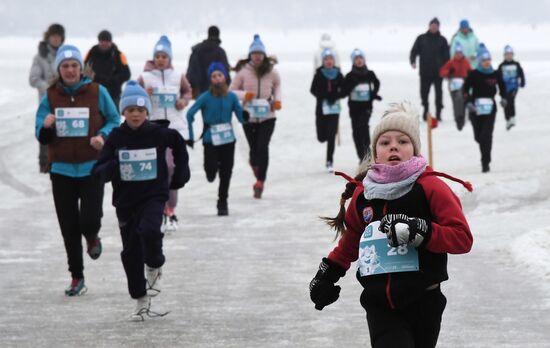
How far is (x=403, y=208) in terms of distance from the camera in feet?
17.8

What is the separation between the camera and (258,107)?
16.0 metres

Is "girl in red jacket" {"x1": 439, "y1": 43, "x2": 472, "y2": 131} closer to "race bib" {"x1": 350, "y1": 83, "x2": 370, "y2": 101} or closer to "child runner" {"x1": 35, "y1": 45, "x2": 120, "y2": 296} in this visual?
"race bib" {"x1": 350, "y1": 83, "x2": 370, "y2": 101}

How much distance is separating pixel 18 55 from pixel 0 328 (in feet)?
133

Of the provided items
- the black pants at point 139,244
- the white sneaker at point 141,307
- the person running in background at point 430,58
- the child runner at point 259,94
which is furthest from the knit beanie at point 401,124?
the person running in background at point 430,58

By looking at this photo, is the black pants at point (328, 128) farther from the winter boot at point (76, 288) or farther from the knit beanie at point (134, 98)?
the knit beanie at point (134, 98)

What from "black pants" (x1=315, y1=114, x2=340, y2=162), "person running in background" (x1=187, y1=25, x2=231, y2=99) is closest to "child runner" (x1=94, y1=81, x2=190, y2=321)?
"black pants" (x1=315, y1=114, x2=340, y2=162)

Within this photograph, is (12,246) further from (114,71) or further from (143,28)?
(143,28)

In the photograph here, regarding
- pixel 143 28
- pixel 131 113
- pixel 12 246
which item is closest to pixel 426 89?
pixel 12 246

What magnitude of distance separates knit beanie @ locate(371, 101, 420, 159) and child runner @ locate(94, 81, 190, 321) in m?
3.28

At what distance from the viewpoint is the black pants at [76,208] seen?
31.6 ft

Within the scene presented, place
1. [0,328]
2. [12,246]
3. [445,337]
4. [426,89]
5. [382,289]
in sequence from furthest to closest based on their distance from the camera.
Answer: [426,89] < [12,246] < [0,328] < [445,337] < [382,289]

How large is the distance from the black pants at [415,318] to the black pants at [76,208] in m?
4.43

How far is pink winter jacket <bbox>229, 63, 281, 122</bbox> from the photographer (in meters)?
16.1

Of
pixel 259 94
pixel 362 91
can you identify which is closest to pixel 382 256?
pixel 259 94
